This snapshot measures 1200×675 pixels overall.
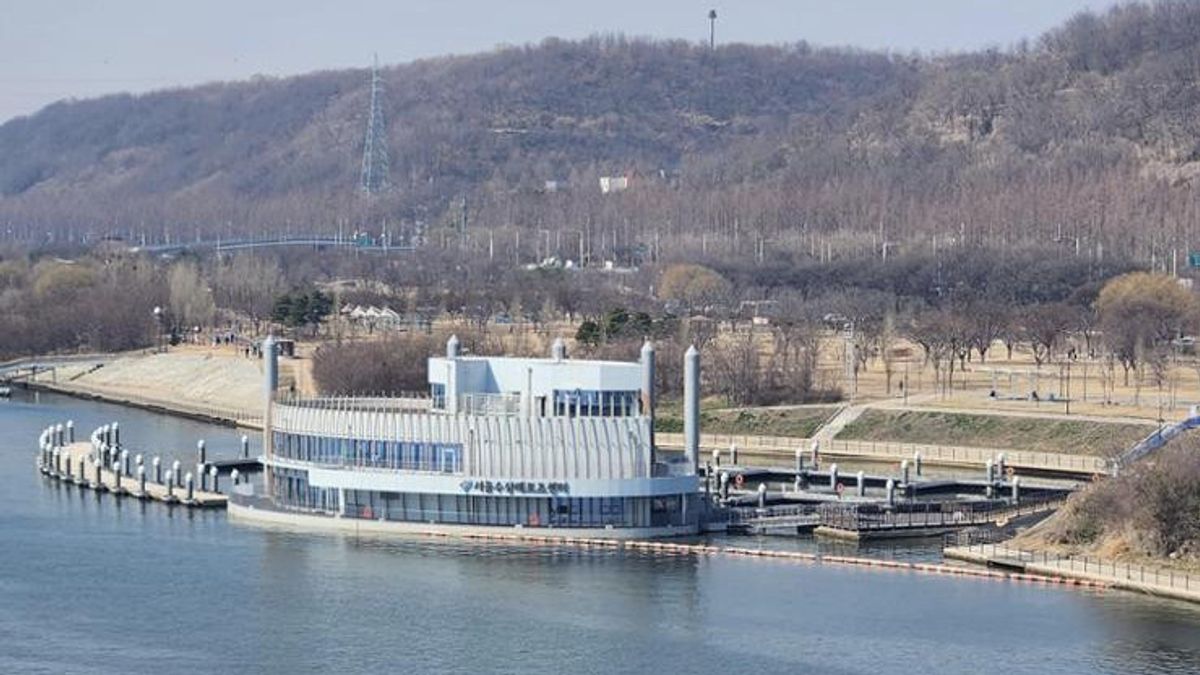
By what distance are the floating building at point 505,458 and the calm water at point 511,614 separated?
108 cm

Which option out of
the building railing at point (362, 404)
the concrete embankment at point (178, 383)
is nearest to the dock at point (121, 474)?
the building railing at point (362, 404)

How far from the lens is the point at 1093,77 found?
Answer: 5679 inches

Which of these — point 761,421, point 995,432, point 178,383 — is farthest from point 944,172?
point 995,432

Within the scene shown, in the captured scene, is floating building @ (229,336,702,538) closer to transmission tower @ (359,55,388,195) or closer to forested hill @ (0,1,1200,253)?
forested hill @ (0,1,1200,253)

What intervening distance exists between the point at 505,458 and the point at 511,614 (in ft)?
22.3

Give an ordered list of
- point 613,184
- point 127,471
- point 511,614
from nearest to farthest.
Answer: point 511,614, point 127,471, point 613,184

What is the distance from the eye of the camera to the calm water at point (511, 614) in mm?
35562

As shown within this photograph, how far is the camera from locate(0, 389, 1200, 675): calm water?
35562 millimetres

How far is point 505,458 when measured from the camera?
45000 millimetres

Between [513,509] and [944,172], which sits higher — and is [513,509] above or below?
below

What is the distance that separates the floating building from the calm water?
108cm

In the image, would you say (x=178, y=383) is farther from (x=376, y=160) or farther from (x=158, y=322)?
(x=376, y=160)

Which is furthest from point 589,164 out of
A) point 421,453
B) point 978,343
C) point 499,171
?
point 421,453

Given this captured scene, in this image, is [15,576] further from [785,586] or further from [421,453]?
[785,586]
